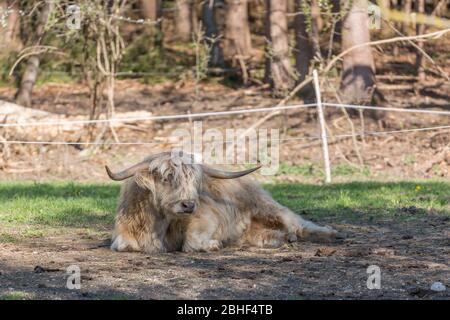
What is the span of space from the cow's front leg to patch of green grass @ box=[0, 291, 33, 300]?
248 centimetres

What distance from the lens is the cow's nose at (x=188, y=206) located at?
27.9 ft

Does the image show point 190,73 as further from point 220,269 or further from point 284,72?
point 220,269

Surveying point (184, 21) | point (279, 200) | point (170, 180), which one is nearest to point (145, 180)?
point (170, 180)

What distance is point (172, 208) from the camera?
862cm

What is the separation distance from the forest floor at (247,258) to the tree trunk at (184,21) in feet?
69.5

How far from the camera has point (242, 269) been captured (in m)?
7.71

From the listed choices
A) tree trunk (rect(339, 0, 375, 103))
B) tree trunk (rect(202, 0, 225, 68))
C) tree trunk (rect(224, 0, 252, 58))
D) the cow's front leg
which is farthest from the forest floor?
tree trunk (rect(202, 0, 225, 68))

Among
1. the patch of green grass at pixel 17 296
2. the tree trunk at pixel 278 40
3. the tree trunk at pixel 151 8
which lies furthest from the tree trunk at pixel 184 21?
the patch of green grass at pixel 17 296

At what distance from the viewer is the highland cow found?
8711 millimetres

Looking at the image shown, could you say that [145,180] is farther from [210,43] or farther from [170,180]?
[210,43]

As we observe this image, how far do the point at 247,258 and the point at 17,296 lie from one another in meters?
2.58

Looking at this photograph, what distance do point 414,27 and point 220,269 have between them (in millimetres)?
23701

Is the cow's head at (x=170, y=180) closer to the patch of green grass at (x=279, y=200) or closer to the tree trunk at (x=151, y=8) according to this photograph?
the patch of green grass at (x=279, y=200)

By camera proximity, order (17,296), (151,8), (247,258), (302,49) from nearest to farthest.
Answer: (17,296), (247,258), (302,49), (151,8)
